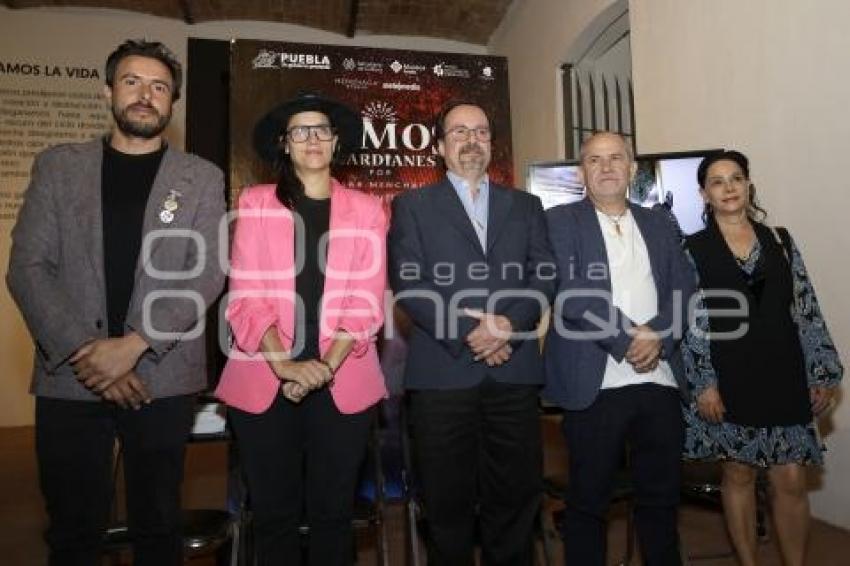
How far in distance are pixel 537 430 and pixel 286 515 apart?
0.84m

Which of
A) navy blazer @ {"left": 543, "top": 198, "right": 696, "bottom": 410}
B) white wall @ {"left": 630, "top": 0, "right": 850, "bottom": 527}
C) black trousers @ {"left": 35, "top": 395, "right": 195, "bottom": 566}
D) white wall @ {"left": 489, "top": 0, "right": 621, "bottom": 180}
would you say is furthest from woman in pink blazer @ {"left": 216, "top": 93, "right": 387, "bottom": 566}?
white wall @ {"left": 489, "top": 0, "right": 621, "bottom": 180}

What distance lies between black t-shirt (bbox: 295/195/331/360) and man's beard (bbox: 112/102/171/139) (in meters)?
0.48

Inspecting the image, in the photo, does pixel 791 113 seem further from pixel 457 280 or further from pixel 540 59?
pixel 540 59

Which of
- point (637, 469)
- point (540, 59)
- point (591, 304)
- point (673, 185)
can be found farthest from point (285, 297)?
point (540, 59)

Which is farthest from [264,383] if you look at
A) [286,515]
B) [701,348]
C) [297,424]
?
[701,348]

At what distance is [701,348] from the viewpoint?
2.32 metres

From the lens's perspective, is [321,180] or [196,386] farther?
[321,180]

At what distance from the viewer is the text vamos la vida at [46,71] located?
6.45 m

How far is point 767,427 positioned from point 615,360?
63 cm

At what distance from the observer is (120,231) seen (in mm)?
1896

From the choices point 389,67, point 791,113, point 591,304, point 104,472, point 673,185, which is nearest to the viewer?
point 104,472

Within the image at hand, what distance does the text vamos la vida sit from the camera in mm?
6445

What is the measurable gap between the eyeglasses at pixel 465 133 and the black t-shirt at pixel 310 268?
52cm

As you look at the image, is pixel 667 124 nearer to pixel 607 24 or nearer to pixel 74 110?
pixel 607 24
